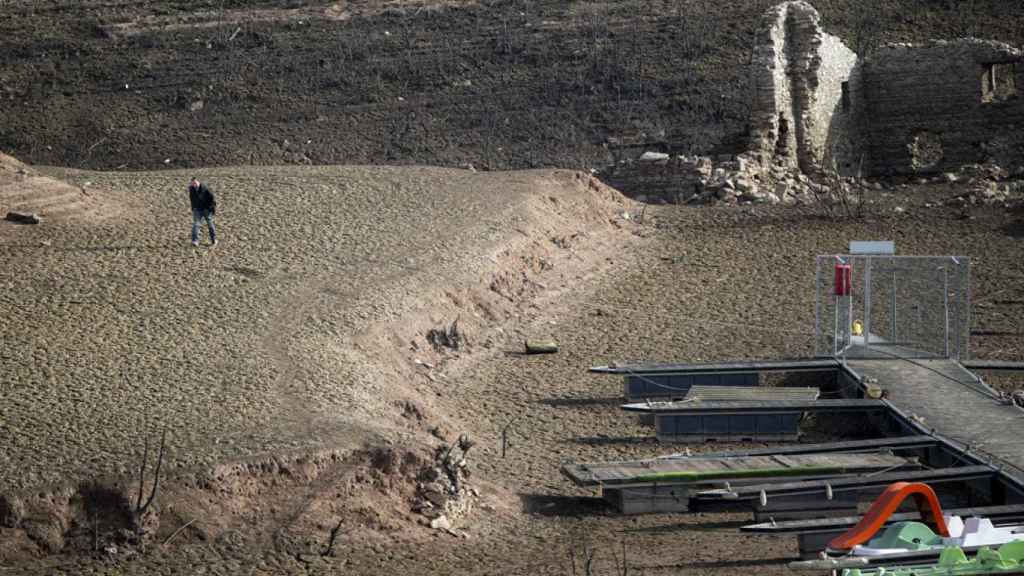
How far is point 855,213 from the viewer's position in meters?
22.4

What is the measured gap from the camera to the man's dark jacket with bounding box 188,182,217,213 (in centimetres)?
1755

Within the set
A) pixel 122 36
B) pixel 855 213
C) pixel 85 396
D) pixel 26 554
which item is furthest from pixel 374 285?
pixel 122 36

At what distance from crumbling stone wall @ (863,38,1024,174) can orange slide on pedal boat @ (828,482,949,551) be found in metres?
17.7

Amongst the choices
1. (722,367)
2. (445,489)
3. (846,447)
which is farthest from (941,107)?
(445,489)

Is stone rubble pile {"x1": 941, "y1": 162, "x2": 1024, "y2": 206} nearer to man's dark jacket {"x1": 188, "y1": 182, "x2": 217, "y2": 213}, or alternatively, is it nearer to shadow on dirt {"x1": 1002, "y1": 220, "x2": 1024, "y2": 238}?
shadow on dirt {"x1": 1002, "y1": 220, "x2": 1024, "y2": 238}

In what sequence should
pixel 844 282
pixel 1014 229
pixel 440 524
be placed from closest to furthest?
→ pixel 440 524 < pixel 844 282 < pixel 1014 229

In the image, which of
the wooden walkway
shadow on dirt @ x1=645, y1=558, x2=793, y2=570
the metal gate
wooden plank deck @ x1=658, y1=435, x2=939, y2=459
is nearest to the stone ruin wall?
the metal gate

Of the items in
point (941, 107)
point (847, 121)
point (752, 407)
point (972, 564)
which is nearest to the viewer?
point (972, 564)

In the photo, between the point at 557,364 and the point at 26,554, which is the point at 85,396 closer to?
the point at 26,554

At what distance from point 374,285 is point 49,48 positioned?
21.4 metres

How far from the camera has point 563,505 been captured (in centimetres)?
1200

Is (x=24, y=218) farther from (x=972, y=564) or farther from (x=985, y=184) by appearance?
(x=985, y=184)

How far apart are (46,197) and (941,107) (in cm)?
1604

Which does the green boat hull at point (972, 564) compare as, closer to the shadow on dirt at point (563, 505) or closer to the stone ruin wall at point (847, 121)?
the shadow on dirt at point (563, 505)
